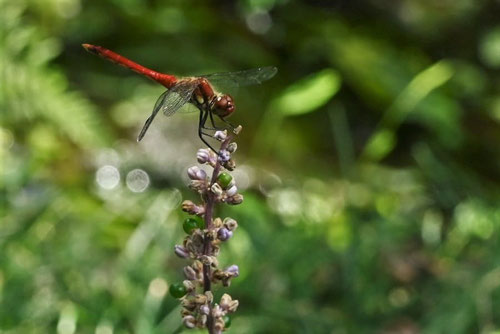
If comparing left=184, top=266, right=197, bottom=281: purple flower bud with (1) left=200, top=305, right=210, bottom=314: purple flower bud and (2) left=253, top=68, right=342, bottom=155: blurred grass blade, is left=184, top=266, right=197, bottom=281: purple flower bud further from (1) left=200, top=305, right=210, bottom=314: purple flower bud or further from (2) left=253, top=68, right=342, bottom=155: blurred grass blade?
(2) left=253, top=68, right=342, bottom=155: blurred grass blade

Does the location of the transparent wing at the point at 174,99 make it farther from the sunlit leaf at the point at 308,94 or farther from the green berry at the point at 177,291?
the sunlit leaf at the point at 308,94

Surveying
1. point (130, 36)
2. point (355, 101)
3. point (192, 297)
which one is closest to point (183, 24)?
point (130, 36)

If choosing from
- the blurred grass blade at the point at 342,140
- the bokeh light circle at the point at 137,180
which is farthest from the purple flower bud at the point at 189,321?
the bokeh light circle at the point at 137,180

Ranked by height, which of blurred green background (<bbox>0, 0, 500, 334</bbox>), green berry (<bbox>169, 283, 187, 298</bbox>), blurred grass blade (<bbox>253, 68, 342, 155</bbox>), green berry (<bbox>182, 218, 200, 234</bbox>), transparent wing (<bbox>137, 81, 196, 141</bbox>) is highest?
transparent wing (<bbox>137, 81, 196, 141</bbox>)

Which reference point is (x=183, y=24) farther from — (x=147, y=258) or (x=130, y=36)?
(x=147, y=258)

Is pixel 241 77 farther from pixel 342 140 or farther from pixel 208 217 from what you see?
pixel 342 140


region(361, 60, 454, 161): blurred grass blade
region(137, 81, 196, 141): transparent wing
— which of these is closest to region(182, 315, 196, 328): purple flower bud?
region(137, 81, 196, 141): transparent wing

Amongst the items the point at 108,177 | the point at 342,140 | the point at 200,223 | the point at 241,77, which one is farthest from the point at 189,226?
the point at 108,177

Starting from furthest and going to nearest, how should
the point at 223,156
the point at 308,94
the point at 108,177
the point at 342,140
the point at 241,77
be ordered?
the point at 108,177, the point at 342,140, the point at 308,94, the point at 241,77, the point at 223,156
